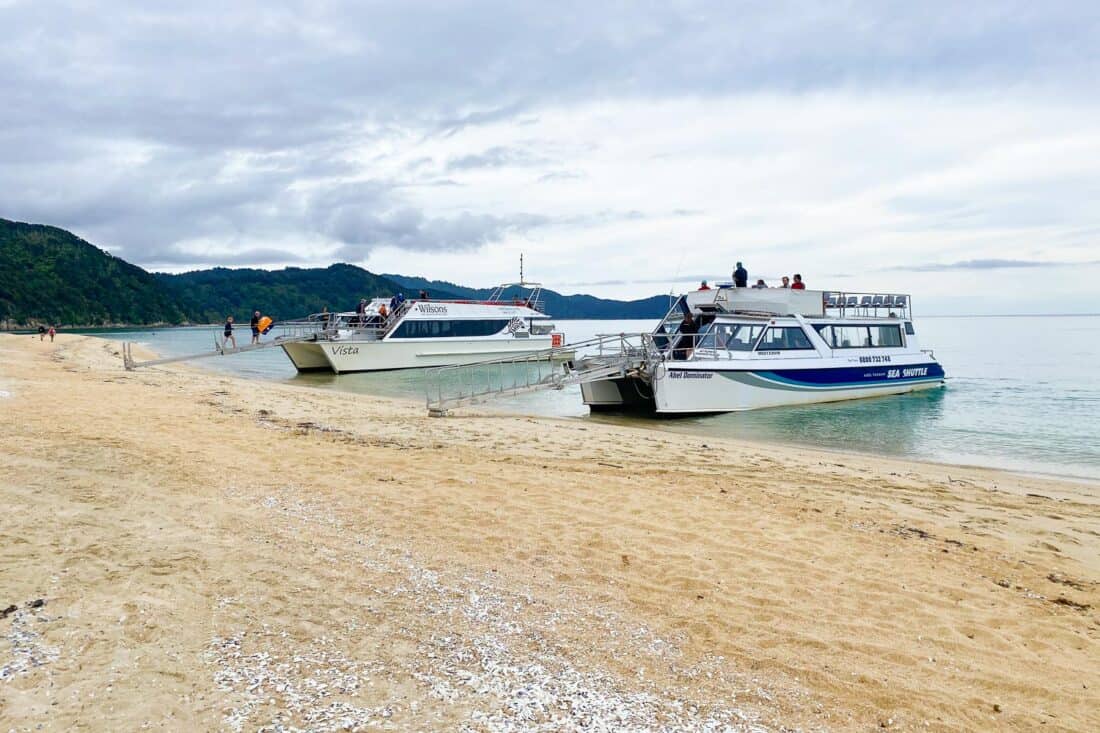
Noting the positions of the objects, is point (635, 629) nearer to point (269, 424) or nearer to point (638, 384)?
point (269, 424)

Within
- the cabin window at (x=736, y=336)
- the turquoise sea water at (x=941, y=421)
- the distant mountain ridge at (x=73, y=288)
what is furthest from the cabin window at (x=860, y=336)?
the distant mountain ridge at (x=73, y=288)

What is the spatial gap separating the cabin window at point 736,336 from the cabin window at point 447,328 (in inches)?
739

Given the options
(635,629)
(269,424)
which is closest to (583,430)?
(269,424)

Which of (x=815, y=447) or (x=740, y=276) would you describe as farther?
(x=740, y=276)

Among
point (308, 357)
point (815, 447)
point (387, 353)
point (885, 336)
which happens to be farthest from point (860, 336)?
point (308, 357)

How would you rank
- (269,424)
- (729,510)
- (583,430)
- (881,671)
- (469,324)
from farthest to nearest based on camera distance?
(469,324)
(583,430)
(269,424)
(729,510)
(881,671)

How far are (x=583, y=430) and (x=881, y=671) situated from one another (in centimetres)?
1090

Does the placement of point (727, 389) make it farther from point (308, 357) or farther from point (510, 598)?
point (308, 357)

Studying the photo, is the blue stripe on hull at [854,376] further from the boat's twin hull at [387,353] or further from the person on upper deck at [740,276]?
the boat's twin hull at [387,353]

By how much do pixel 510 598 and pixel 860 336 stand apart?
2109 cm

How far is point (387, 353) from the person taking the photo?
33.0 meters

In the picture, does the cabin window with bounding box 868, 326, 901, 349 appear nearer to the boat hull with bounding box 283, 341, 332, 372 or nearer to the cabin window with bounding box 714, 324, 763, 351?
the cabin window with bounding box 714, 324, 763, 351

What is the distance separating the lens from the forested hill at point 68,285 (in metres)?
112

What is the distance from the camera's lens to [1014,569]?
607 centimetres
